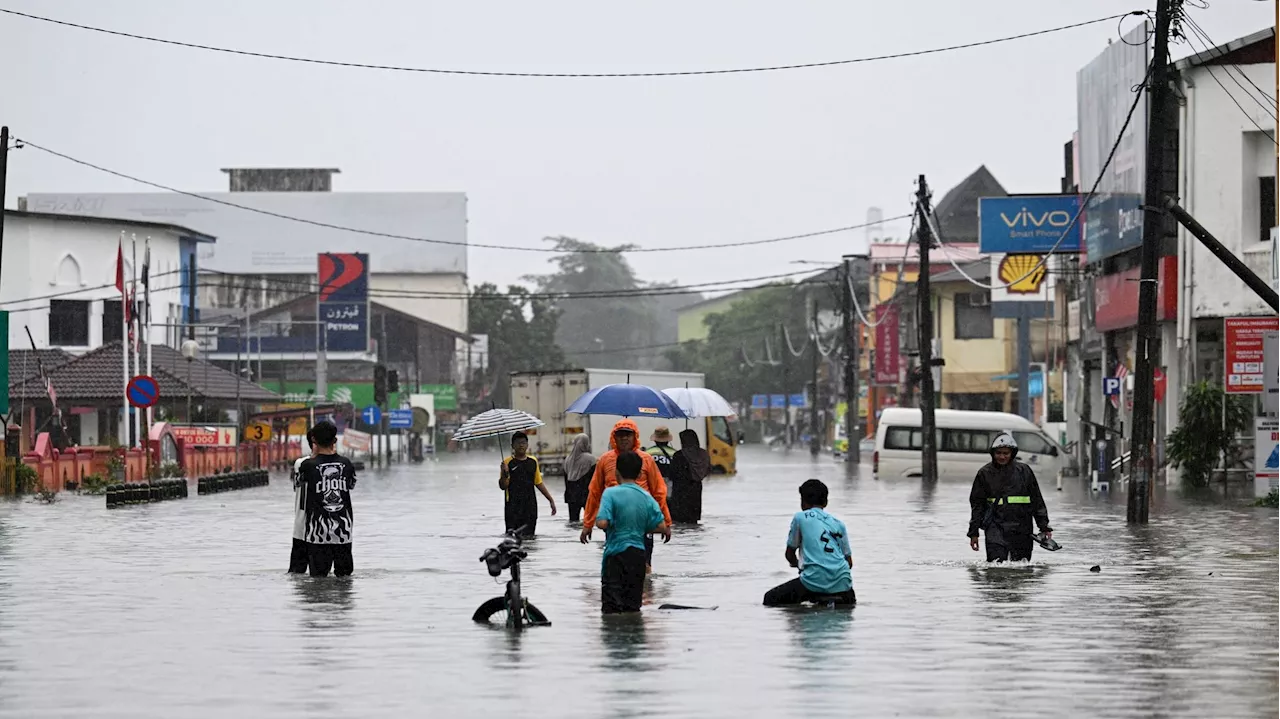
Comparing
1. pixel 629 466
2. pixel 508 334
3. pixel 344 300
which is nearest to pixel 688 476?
pixel 629 466

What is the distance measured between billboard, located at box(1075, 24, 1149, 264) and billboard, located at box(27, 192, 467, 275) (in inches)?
3323

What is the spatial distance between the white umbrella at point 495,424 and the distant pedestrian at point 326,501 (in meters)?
7.64

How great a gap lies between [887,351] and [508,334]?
194 ft

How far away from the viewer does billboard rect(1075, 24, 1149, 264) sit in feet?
154

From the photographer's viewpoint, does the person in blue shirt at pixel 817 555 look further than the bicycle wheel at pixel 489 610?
Yes

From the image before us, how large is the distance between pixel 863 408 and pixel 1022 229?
64.4 m

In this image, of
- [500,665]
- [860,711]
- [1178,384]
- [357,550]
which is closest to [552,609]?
[500,665]

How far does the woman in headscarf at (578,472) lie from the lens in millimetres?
27875

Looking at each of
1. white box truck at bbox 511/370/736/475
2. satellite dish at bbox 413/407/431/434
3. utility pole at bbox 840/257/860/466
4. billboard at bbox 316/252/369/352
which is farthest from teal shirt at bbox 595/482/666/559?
satellite dish at bbox 413/407/431/434

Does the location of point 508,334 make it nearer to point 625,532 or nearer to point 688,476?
point 688,476

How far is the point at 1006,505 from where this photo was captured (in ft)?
63.9

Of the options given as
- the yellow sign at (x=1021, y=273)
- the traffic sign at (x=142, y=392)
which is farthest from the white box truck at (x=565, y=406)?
the traffic sign at (x=142, y=392)

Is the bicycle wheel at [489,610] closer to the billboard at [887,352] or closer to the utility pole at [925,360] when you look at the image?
the utility pole at [925,360]

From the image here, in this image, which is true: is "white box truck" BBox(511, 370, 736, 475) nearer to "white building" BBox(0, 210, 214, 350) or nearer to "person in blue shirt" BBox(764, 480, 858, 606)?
"white building" BBox(0, 210, 214, 350)
